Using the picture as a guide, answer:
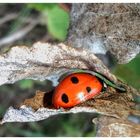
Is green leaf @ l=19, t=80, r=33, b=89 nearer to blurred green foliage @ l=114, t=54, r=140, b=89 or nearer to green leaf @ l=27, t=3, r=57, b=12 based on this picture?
green leaf @ l=27, t=3, r=57, b=12

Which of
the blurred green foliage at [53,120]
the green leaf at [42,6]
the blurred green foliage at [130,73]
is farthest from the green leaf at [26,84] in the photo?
the blurred green foliage at [130,73]

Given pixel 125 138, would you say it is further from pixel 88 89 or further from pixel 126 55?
pixel 88 89

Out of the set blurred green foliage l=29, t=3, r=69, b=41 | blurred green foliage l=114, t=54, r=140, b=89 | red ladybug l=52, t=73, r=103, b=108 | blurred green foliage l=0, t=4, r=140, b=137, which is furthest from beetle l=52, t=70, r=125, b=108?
blurred green foliage l=29, t=3, r=69, b=41

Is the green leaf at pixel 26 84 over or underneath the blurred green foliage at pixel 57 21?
underneath

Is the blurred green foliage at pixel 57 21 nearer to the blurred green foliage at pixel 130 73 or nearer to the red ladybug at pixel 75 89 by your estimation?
the blurred green foliage at pixel 130 73

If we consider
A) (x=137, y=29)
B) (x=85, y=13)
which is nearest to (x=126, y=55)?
(x=137, y=29)

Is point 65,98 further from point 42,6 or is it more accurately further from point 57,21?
point 57,21

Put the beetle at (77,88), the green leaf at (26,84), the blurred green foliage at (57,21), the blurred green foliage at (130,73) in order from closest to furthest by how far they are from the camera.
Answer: the beetle at (77,88) → the blurred green foliage at (130,73) → the blurred green foliage at (57,21) → the green leaf at (26,84)
